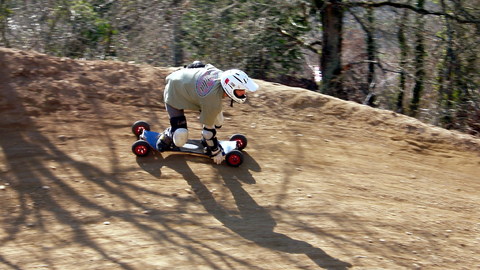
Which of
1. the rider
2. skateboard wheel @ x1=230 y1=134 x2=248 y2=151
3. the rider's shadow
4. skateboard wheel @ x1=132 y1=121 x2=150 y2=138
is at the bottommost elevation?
the rider's shadow

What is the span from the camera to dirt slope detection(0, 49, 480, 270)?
16.6 ft

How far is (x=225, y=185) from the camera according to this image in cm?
619

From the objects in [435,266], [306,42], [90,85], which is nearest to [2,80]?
[90,85]

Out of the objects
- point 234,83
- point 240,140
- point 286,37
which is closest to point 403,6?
point 286,37

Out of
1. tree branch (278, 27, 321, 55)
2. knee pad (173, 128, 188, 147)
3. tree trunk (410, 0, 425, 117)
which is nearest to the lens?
knee pad (173, 128, 188, 147)

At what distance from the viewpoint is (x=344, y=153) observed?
719 centimetres

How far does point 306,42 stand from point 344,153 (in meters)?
6.35

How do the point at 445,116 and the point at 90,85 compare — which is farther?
the point at 445,116

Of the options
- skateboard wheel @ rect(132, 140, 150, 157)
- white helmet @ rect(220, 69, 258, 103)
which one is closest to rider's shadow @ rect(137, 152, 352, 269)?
skateboard wheel @ rect(132, 140, 150, 157)

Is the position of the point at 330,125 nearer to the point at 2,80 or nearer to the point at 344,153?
the point at 344,153

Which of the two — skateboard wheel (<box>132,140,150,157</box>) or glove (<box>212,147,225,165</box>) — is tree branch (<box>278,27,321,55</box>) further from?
skateboard wheel (<box>132,140,150,157</box>)

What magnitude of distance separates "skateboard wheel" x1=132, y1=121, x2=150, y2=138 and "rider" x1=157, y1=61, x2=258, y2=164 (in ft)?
1.63

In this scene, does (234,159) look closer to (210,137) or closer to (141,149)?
(210,137)

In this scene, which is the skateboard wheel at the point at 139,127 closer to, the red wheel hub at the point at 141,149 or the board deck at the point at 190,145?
the board deck at the point at 190,145
